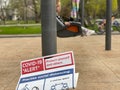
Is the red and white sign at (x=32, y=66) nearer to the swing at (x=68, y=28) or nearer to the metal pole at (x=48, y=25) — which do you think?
the metal pole at (x=48, y=25)

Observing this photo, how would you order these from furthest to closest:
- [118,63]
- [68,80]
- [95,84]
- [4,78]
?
[118,63] < [4,78] < [95,84] < [68,80]

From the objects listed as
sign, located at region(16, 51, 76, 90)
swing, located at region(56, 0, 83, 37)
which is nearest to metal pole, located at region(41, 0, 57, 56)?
sign, located at region(16, 51, 76, 90)

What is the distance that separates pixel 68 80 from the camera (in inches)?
216

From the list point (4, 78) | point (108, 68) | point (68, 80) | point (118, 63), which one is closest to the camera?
point (68, 80)

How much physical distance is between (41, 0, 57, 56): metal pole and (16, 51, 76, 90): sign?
446 millimetres

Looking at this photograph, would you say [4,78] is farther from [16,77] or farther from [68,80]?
[68,80]

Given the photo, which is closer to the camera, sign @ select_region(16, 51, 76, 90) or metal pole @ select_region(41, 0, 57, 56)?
Result: sign @ select_region(16, 51, 76, 90)

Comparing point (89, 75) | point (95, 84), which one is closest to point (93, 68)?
point (89, 75)

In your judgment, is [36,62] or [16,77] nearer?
[36,62]

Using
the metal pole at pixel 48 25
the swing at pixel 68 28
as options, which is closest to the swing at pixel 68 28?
the swing at pixel 68 28

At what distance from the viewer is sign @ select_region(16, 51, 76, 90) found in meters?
5.50

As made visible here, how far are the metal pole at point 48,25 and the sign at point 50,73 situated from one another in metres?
0.45

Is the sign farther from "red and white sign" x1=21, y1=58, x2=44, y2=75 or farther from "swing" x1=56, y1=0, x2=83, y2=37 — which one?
"swing" x1=56, y1=0, x2=83, y2=37

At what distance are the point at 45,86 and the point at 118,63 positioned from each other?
5583 mm
